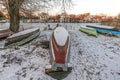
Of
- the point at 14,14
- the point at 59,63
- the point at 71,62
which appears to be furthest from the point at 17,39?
the point at 59,63

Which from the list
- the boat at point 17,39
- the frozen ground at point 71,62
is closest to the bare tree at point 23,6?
the boat at point 17,39

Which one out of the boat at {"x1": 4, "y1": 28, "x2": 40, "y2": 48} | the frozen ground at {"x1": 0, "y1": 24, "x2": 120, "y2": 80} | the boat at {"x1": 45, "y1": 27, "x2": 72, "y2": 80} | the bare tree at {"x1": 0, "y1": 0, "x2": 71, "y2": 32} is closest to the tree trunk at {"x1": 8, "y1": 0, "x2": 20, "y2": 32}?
the bare tree at {"x1": 0, "y1": 0, "x2": 71, "y2": 32}

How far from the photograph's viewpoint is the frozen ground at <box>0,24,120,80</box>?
16.6 ft

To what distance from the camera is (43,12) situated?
34.1ft

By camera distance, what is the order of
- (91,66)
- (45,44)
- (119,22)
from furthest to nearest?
1. (119,22)
2. (45,44)
3. (91,66)

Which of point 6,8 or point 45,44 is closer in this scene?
point 45,44

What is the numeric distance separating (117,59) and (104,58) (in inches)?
25.2

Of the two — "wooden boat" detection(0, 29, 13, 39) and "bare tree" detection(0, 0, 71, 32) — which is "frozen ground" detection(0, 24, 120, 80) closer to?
"wooden boat" detection(0, 29, 13, 39)

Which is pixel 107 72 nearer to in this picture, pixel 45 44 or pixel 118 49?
pixel 118 49

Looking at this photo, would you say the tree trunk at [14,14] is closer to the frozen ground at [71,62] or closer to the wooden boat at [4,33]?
the wooden boat at [4,33]

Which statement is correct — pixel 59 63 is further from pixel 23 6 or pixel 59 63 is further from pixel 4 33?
pixel 23 6

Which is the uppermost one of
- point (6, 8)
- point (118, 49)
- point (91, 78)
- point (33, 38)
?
point (6, 8)

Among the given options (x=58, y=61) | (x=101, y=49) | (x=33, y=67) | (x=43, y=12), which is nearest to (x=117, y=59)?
(x=101, y=49)

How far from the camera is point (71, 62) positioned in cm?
591
